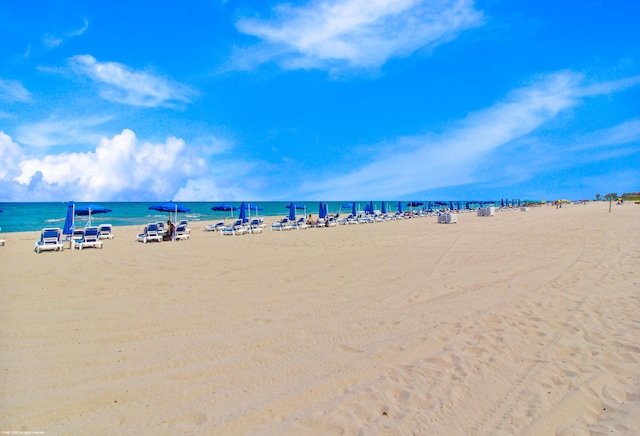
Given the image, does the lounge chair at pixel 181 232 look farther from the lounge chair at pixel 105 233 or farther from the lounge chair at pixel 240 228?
the lounge chair at pixel 105 233

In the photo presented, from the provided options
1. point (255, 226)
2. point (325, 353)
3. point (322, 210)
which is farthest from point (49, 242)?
point (322, 210)

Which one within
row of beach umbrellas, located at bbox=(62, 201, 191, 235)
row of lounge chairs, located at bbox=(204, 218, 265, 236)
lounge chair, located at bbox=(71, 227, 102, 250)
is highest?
row of beach umbrellas, located at bbox=(62, 201, 191, 235)

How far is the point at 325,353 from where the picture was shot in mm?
3393

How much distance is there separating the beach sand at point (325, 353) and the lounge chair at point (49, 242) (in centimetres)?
609

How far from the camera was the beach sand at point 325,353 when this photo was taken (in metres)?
2.40

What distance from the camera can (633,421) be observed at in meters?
2.32

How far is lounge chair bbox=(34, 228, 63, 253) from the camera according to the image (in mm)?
11930

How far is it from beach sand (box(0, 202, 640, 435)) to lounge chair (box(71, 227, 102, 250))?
20.5 ft

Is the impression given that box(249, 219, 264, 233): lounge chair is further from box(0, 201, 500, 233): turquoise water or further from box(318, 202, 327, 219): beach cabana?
box(0, 201, 500, 233): turquoise water

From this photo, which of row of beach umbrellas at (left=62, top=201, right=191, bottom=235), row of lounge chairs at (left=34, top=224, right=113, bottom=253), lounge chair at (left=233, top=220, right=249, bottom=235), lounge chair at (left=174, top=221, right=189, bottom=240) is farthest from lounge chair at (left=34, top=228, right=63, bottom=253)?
lounge chair at (left=233, top=220, right=249, bottom=235)

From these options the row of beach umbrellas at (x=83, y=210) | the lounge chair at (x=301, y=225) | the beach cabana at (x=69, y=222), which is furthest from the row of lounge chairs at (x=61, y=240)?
the lounge chair at (x=301, y=225)

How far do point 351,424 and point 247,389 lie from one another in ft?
2.92

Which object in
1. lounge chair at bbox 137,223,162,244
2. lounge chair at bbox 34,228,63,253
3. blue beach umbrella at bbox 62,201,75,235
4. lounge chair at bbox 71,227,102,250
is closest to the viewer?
lounge chair at bbox 34,228,63,253

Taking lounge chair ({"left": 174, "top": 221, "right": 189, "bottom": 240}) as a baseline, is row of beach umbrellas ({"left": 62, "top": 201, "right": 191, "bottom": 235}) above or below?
above
